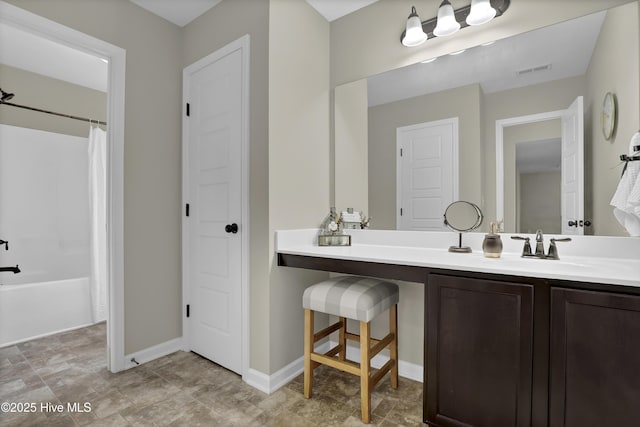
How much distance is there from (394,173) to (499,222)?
679 millimetres

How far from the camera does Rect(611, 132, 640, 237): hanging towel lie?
4.11 feet

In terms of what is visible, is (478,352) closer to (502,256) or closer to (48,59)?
(502,256)

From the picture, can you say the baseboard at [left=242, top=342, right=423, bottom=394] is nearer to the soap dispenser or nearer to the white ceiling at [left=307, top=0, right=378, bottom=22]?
the soap dispenser

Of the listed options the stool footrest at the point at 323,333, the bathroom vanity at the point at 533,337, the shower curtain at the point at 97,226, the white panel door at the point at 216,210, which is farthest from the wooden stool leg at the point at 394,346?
the shower curtain at the point at 97,226

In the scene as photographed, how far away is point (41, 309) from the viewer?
8.90 feet

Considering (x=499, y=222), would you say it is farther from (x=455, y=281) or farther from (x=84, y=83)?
(x=84, y=83)

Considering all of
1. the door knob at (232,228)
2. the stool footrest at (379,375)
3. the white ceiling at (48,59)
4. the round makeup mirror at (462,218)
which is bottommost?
the stool footrest at (379,375)

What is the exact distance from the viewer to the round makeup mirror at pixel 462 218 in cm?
175

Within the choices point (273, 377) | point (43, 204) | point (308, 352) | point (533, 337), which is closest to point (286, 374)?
point (273, 377)

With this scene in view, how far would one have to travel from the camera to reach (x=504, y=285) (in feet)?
3.92

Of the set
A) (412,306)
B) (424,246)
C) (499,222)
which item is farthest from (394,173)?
(412,306)

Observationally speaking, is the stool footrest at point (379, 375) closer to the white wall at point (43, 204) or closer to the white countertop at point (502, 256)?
the white countertop at point (502, 256)

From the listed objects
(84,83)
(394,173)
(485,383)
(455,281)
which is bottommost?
(485,383)

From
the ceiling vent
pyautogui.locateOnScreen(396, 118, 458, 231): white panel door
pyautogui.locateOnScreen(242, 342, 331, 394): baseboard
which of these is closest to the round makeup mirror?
pyautogui.locateOnScreen(396, 118, 458, 231): white panel door
